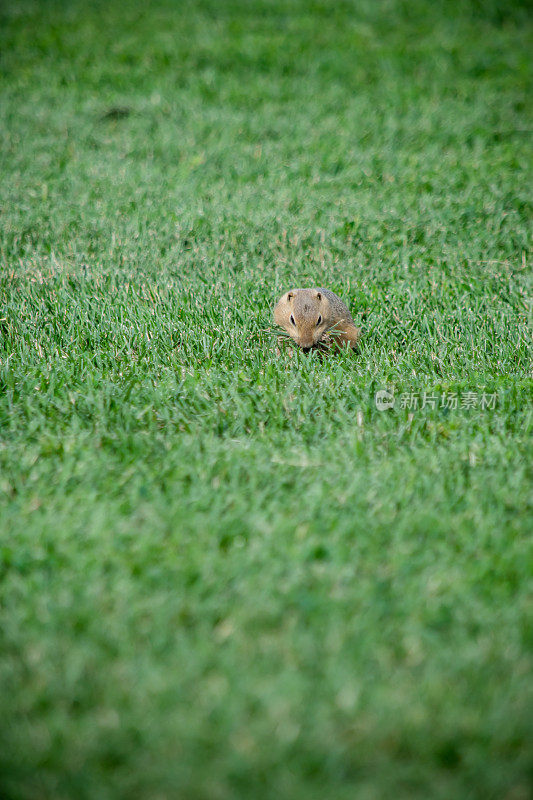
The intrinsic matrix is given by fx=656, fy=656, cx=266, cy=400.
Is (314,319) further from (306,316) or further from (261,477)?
(261,477)

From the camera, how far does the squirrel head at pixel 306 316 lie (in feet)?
12.8

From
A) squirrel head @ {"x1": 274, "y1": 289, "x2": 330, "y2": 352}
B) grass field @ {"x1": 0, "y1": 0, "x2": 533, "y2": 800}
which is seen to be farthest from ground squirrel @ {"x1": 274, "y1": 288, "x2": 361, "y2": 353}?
A: grass field @ {"x1": 0, "y1": 0, "x2": 533, "y2": 800}

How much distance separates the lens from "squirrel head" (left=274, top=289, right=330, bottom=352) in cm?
391

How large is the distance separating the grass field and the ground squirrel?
0.53 ft

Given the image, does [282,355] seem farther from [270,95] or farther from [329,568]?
[270,95]

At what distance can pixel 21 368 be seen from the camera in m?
3.91

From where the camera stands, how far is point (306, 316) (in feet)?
12.8

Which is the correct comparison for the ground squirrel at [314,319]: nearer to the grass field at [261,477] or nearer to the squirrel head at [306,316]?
the squirrel head at [306,316]

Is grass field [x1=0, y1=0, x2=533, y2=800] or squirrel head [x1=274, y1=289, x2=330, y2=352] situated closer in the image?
grass field [x1=0, y1=0, x2=533, y2=800]

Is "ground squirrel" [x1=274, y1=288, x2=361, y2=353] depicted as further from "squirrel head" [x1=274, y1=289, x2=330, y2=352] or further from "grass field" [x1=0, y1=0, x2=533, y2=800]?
"grass field" [x1=0, y1=0, x2=533, y2=800]

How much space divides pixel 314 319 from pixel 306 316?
51mm

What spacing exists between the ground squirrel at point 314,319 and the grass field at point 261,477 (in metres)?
0.16

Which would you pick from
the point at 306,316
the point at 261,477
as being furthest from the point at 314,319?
the point at 261,477

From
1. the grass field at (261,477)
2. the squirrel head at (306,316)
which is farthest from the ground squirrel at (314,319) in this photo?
the grass field at (261,477)
